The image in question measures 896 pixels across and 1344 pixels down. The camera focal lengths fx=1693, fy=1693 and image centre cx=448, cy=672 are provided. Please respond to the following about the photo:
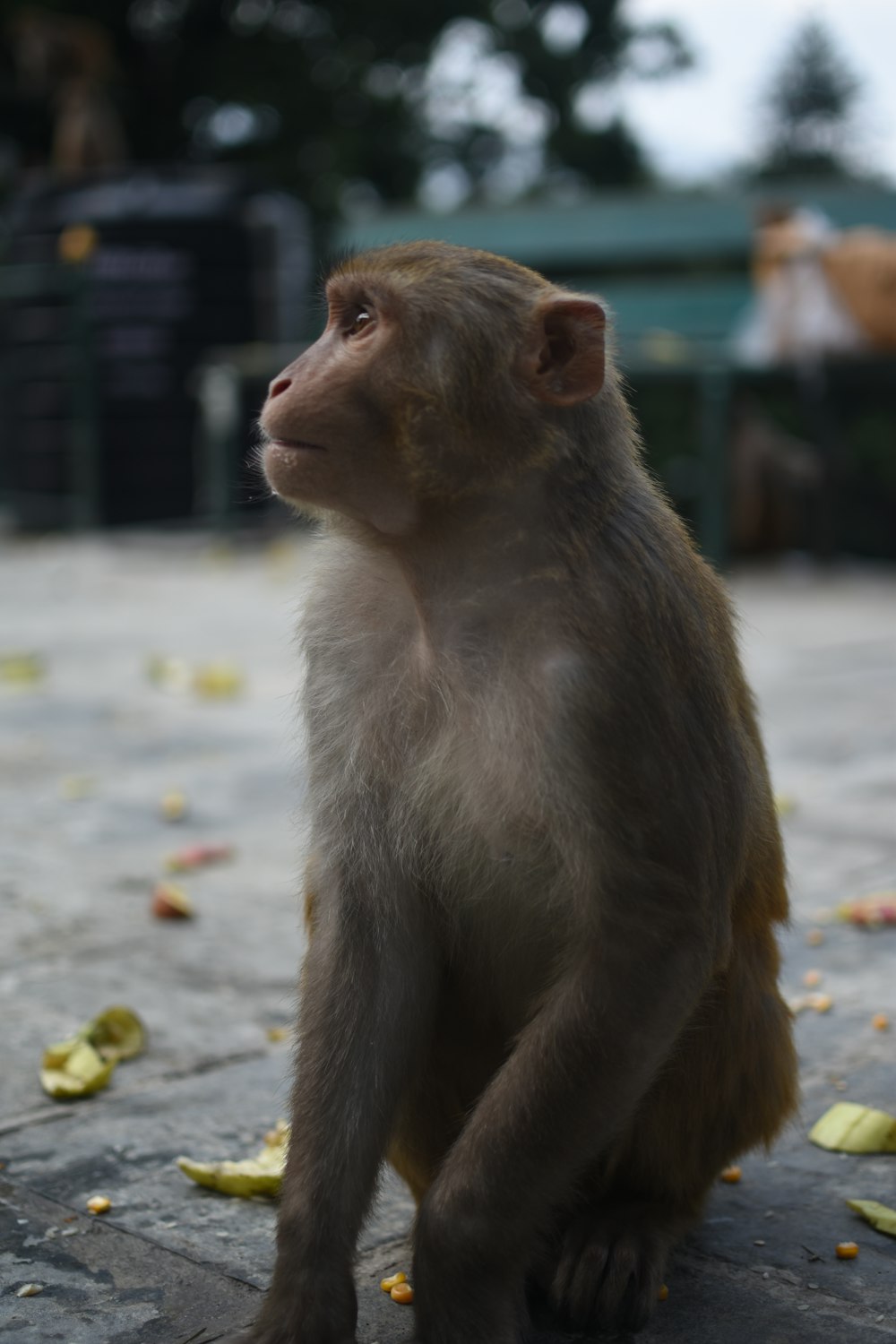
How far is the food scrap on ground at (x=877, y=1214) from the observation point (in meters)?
2.23

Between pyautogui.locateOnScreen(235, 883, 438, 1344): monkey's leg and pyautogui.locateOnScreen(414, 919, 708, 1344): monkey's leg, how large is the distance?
112mm

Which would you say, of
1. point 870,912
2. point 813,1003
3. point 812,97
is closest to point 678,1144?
point 813,1003

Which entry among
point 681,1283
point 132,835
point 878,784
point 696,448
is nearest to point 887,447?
point 696,448

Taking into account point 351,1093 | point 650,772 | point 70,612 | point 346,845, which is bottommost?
point 70,612

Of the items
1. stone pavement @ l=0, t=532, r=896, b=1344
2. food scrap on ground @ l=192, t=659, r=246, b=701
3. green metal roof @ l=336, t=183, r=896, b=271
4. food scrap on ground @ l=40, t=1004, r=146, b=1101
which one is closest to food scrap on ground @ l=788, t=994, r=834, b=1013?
stone pavement @ l=0, t=532, r=896, b=1344

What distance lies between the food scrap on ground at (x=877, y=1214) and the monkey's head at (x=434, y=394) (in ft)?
3.63

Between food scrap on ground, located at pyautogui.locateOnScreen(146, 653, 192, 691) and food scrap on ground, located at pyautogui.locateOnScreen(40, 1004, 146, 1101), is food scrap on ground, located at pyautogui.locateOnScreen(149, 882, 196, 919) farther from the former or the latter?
food scrap on ground, located at pyautogui.locateOnScreen(146, 653, 192, 691)

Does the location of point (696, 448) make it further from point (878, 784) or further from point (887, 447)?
point (878, 784)

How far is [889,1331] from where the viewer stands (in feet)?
6.44

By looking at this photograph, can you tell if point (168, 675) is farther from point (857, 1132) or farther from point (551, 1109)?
point (551, 1109)

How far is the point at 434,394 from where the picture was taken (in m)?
1.93

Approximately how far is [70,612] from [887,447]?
5.87 meters

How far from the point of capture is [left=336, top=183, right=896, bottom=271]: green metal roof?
12.7 metres

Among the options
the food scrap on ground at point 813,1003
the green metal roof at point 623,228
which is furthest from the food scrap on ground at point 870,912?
the green metal roof at point 623,228
